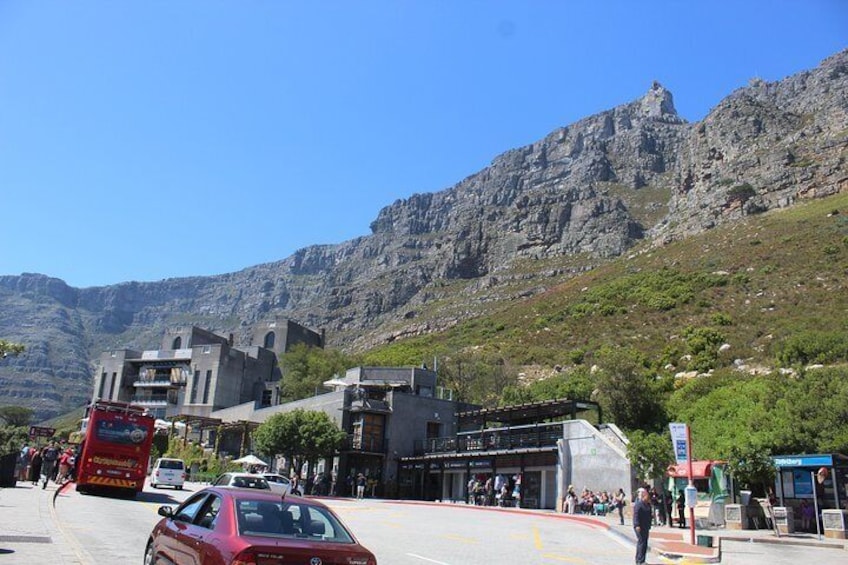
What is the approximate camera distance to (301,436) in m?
43.0

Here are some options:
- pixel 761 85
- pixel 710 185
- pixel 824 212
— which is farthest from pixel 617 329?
pixel 761 85

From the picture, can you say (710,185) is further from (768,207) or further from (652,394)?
(652,394)

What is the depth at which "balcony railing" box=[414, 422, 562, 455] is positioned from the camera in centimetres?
3559

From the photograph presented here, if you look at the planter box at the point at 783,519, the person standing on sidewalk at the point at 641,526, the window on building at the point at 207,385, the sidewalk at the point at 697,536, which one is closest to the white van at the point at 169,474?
the sidewalk at the point at 697,536

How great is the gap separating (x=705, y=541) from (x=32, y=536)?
48.9ft

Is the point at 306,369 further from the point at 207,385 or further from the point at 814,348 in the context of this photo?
the point at 814,348

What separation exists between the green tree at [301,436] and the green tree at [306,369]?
21.3m

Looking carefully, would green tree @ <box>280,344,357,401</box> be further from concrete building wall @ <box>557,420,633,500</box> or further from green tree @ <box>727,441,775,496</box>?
green tree @ <box>727,441,775,496</box>

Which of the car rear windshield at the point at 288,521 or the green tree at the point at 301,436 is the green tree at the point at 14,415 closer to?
the green tree at the point at 301,436

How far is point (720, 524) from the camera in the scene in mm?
23469

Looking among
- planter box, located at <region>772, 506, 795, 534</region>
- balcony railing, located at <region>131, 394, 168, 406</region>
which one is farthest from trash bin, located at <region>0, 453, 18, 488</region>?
balcony railing, located at <region>131, 394, 168, 406</region>

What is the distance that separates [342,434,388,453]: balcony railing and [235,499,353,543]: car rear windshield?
38.0m

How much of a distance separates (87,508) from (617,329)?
175ft

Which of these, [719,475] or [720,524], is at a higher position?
[719,475]
